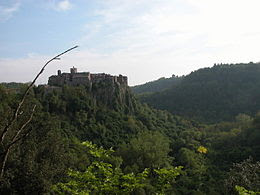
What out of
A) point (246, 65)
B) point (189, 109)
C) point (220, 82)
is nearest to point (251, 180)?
point (189, 109)

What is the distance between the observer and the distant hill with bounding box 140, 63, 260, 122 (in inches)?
2891

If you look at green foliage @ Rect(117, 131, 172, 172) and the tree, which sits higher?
the tree

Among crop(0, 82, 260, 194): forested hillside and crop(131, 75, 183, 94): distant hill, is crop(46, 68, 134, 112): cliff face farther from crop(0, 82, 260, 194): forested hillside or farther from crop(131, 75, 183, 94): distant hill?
crop(131, 75, 183, 94): distant hill

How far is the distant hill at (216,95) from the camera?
2891 inches

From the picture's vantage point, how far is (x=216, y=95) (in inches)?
3164

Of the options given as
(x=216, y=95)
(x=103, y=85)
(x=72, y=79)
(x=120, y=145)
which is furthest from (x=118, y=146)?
(x=216, y=95)

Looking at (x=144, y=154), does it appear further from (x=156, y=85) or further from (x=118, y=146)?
(x=156, y=85)

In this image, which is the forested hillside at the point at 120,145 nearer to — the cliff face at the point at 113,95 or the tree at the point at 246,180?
the tree at the point at 246,180

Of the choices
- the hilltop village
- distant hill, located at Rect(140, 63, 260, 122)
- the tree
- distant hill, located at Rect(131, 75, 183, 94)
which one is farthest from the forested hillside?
distant hill, located at Rect(131, 75, 183, 94)

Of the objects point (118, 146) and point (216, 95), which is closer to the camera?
point (118, 146)

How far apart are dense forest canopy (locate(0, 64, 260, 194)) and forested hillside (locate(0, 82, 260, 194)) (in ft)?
0.23

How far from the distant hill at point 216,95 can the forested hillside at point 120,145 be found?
1269cm

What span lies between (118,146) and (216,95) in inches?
1913

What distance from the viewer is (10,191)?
61.4 feet
